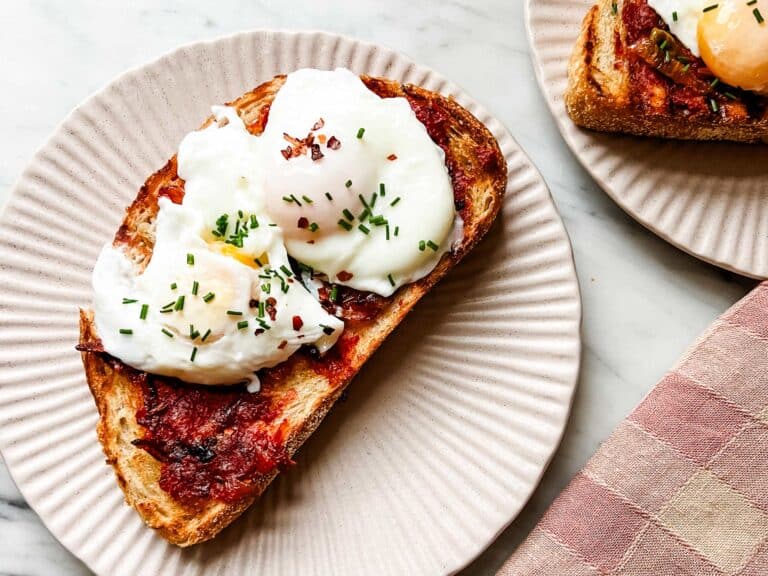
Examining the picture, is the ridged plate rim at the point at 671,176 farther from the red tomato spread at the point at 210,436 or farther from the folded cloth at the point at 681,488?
the red tomato spread at the point at 210,436

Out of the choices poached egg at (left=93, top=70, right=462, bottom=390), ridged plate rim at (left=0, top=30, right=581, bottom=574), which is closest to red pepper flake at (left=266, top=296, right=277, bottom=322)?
poached egg at (left=93, top=70, right=462, bottom=390)

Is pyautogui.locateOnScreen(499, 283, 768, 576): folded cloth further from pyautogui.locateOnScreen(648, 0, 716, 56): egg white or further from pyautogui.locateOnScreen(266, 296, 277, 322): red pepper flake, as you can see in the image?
pyautogui.locateOnScreen(266, 296, 277, 322): red pepper flake

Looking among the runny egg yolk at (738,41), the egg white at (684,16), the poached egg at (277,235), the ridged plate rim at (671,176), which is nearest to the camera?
the poached egg at (277,235)

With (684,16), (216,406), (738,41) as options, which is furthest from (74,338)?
(738,41)

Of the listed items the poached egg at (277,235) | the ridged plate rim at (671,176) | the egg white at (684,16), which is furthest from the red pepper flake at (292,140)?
the egg white at (684,16)

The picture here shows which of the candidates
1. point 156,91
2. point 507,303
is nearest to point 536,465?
point 507,303

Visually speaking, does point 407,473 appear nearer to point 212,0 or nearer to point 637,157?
point 637,157
